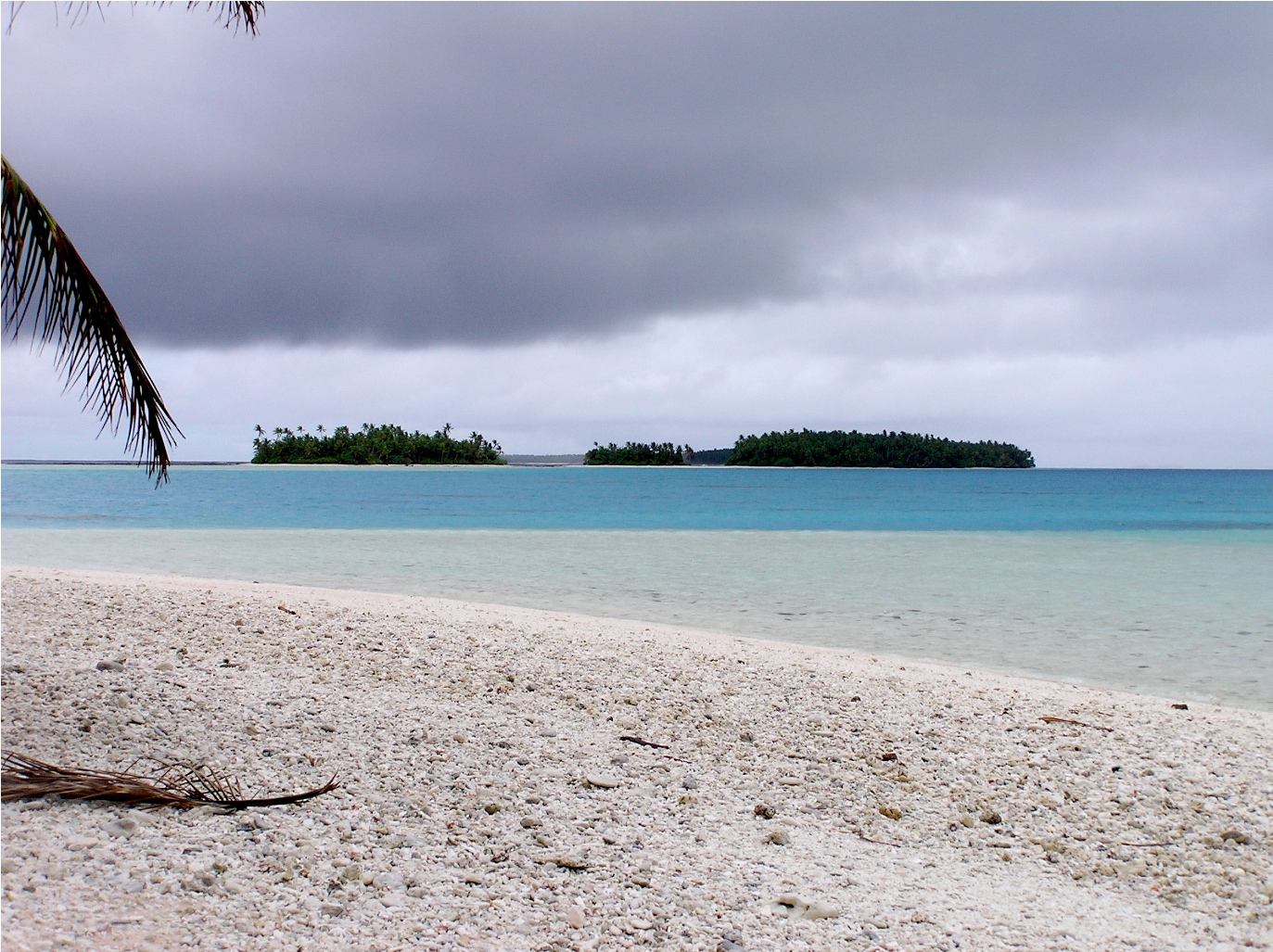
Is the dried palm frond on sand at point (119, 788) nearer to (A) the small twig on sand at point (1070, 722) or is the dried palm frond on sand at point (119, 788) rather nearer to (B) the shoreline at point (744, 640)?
(A) the small twig on sand at point (1070, 722)

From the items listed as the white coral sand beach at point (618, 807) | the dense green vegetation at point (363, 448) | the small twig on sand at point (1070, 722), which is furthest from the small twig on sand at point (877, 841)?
the dense green vegetation at point (363, 448)

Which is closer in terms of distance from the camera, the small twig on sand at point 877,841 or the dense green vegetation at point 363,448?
the small twig on sand at point 877,841

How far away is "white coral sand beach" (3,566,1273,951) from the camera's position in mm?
3039

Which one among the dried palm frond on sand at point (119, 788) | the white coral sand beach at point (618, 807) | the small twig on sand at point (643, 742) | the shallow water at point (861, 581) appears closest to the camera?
the white coral sand beach at point (618, 807)

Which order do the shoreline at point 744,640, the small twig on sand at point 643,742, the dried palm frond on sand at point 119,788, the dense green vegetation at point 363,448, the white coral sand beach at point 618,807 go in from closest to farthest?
the white coral sand beach at point 618,807
the dried palm frond on sand at point 119,788
the small twig on sand at point 643,742
the shoreline at point 744,640
the dense green vegetation at point 363,448

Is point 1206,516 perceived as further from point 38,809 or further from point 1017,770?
point 38,809

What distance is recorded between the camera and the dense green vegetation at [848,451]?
151 m

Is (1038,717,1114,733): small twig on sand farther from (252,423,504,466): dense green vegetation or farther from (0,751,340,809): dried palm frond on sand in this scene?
(252,423,504,466): dense green vegetation

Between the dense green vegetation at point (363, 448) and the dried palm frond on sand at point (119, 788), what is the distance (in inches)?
4831

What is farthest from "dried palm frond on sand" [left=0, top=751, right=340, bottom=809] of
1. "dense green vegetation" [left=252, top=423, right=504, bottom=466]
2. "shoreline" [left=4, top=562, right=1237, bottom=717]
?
"dense green vegetation" [left=252, top=423, right=504, bottom=466]

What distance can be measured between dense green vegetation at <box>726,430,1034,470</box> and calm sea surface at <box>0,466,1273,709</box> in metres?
117

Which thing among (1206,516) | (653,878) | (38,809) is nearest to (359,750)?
(38,809)

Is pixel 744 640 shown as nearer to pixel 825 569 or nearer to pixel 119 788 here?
pixel 119 788

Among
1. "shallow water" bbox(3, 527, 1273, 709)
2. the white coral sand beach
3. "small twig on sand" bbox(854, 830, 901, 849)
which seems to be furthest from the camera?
"shallow water" bbox(3, 527, 1273, 709)
